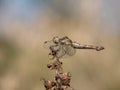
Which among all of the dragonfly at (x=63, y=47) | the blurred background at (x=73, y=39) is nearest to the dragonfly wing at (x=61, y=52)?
the dragonfly at (x=63, y=47)

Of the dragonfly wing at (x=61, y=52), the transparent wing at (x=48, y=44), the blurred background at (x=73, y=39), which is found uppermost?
the blurred background at (x=73, y=39)

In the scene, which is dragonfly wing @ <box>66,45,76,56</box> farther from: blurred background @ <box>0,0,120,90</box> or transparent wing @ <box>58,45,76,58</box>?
blurred background @ <box>0,0,120,90</box>

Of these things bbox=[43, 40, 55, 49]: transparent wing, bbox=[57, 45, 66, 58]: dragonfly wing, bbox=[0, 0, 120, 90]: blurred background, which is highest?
bbox=[0, 0, 120, 90]: blurred background

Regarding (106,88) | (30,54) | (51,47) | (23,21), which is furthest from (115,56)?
(51,47)

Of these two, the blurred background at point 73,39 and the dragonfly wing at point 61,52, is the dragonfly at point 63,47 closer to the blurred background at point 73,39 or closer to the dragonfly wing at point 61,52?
the dragonfly wing at point 61,52

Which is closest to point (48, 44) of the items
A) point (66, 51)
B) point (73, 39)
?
point (66, 51)

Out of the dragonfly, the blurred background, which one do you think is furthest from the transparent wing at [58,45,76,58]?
the blurred background

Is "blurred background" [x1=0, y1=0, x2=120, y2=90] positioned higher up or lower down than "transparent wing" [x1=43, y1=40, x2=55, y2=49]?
higher up

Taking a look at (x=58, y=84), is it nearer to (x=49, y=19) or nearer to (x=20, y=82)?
(x=20, y=82)
